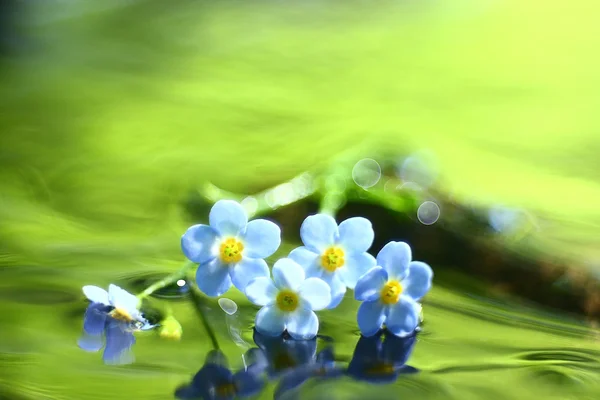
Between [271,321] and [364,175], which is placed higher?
[364,175]

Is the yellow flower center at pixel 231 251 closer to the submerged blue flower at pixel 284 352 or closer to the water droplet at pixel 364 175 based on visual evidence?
the submerged blue flower at pixel 284 352

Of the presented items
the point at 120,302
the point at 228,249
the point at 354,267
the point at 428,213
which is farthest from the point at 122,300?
the point at 428,213

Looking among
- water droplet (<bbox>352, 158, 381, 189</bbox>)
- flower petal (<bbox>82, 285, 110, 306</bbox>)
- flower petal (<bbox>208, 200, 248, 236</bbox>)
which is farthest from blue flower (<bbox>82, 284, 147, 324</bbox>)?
water droplet (<bbox>352, 158, 381, 189</bbox>)

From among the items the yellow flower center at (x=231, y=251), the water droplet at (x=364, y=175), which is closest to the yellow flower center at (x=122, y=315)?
the yellow flower center at (x=231, y=251)

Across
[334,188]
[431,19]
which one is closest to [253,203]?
[334,188]

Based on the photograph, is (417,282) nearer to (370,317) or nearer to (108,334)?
(370,317)

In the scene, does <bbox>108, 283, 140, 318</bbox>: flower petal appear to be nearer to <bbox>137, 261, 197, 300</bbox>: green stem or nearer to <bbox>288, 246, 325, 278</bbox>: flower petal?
<bbox>137, 261, 197, 300</bbox>: green stem
